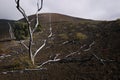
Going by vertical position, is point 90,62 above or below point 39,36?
above

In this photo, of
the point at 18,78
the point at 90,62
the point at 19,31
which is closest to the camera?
the point at 18,78

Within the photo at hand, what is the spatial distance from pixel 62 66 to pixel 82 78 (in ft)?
13.2

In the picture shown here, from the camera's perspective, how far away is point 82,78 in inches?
612

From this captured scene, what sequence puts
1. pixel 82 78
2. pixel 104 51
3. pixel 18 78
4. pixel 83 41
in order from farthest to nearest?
pixel 83 41 → pixel 104 51 → pixel 18 78 → pixel 82 78

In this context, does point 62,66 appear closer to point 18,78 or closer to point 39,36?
point 18,78

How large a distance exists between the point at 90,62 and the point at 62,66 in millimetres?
2096

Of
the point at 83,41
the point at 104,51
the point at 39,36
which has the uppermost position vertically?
the point at 104,51

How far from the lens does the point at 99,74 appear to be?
16109 millimetres

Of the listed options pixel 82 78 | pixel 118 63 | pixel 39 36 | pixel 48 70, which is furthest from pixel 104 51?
pixel 39 36

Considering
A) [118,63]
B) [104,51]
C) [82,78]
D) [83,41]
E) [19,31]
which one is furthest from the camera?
[19,31]

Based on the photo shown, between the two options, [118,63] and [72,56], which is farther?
[72,56]

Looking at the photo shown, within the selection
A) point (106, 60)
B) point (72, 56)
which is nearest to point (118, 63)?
point (106, 60)

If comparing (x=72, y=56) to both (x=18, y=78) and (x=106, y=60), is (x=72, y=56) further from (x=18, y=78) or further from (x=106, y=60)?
(x=18, y=78)

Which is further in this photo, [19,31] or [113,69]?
[19,31]
